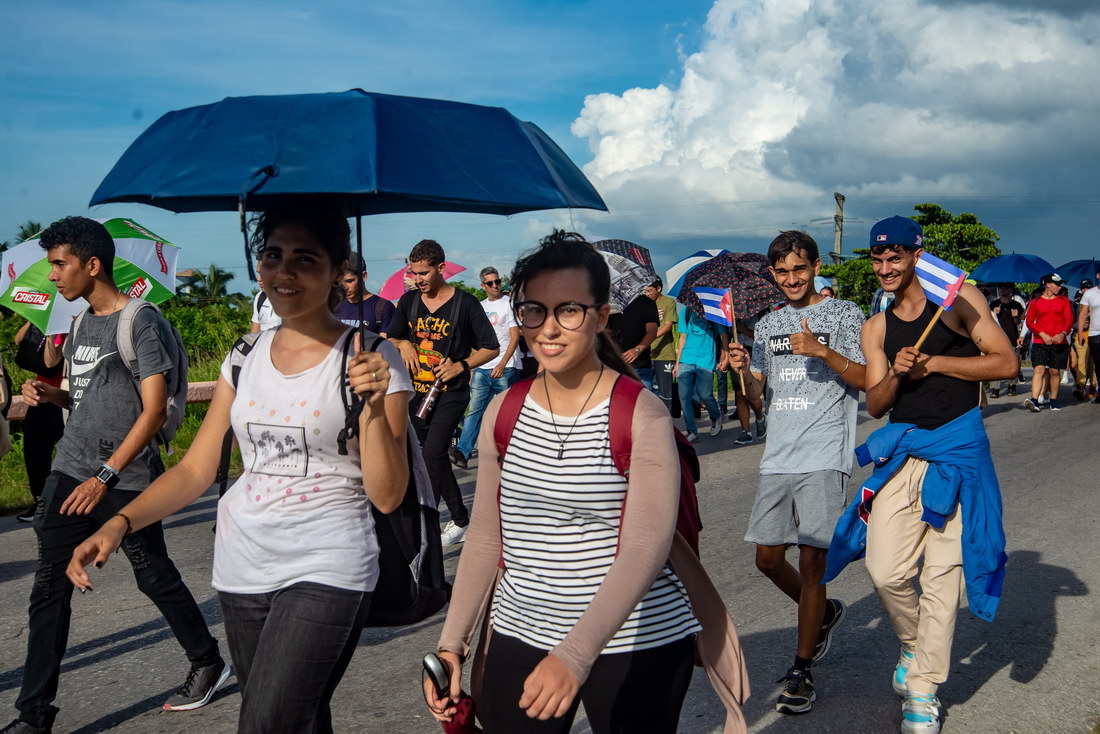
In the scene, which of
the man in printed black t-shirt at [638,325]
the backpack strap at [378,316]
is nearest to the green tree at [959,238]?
the man in printed black t-shirt at [638,325]

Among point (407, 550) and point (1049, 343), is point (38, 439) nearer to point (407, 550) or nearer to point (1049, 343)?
point (407, 550)

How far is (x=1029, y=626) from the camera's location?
550 centimetres

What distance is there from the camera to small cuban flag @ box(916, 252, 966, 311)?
4281 mm

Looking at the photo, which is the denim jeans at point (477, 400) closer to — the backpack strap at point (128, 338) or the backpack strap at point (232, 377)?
the backpack strap at point (128, 338)

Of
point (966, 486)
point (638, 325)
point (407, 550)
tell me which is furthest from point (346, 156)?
point (638, 325)

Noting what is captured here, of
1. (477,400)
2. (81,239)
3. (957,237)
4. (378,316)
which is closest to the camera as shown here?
(81,239)

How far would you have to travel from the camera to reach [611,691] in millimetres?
2533

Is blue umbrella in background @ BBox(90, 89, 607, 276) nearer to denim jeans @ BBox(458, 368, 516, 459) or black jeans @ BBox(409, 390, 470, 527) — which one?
black jeans @ BBox(409, 390, 470, 527)

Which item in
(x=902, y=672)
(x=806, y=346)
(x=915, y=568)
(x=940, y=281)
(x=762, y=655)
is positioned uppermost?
(x=940, y=281)

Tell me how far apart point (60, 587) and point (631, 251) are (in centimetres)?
539

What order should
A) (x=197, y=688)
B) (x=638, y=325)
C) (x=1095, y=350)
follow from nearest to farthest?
1. (x=197, y=688)
2. (x=638, y=325)
3. (x=1095, y=350)

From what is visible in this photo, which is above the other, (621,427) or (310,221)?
(310,221)

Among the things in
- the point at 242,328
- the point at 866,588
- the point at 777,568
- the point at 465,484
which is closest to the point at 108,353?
the point at 777,568

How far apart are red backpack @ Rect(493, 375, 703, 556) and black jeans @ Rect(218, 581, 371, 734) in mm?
515
